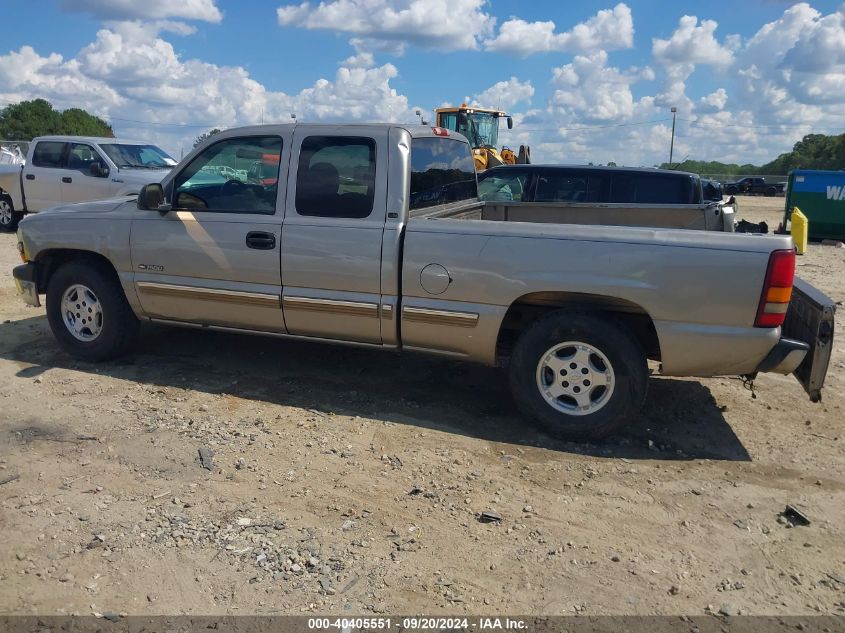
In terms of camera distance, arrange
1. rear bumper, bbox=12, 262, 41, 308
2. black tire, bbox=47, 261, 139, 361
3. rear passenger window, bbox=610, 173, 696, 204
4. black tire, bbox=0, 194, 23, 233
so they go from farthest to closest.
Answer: black tire, bbox=0, 194, 23, 233
rear passenger window, bbox=610, 173, 696, 204
rear bumper, bbox=12, 262, 41, 308
black tire, bbox=47, 261, 139, 361

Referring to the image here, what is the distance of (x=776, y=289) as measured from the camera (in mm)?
3928

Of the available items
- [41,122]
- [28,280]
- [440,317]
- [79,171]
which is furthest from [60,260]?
[41,122]

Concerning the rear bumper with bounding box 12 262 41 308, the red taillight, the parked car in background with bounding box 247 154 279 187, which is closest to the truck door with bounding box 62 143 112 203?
the rear bumper with bounding box 12 262 41 308

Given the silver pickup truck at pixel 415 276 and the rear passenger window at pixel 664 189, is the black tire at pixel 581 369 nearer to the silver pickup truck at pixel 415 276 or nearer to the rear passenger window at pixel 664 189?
the silver pickup truck at pixel 415 276

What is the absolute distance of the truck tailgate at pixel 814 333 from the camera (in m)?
4.08

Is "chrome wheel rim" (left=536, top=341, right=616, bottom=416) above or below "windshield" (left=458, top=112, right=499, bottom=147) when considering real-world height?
below

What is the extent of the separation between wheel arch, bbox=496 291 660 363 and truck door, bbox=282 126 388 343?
884mm

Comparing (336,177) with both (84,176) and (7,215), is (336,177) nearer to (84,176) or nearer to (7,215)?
(84,176)

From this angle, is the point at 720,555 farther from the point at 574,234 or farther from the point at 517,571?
the point at 574,234

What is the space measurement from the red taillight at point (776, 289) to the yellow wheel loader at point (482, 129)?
15.5m

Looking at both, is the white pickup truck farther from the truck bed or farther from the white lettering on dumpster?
the white lettering on dumpster

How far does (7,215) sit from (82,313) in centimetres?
1039

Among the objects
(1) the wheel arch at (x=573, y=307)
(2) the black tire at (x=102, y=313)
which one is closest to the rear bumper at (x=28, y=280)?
(2) the black tire at (x=102, y=313)

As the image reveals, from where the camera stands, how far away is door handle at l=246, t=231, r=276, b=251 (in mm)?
4945
